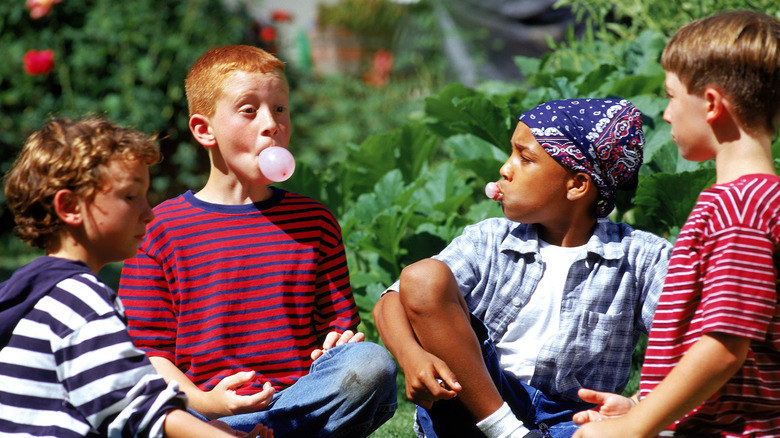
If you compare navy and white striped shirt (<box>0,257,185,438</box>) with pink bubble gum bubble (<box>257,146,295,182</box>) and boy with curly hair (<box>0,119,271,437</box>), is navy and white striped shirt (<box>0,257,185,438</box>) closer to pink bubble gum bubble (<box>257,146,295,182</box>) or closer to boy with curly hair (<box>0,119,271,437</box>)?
boy with curly hair (<box>0,119,271,437</box>)

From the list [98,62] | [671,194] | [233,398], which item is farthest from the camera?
[98,62]

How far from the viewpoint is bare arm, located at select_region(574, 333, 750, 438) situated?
1.59 meters

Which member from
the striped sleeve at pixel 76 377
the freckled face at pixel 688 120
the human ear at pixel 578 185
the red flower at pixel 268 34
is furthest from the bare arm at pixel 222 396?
the red flower at pixel 268 34

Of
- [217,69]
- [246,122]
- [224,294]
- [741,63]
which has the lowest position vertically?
[224,294]

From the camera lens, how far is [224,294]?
2162mm

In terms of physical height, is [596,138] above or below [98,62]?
above

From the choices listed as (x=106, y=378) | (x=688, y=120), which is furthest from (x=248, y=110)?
(x=688, y=120)

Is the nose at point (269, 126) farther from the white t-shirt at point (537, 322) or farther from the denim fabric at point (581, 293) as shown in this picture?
the white t-shirt at point (537, 322)

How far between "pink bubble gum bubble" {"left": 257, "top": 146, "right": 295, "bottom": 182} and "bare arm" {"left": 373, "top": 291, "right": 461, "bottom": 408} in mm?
430

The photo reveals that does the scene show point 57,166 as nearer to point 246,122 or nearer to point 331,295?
point 246,122

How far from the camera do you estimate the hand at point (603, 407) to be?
1807mm

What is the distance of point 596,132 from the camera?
224 cm

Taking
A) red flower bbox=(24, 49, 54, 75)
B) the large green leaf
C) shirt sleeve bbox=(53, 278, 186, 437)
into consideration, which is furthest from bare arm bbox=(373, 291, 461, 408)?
red flower bbox=(24, 49, 54, 75)

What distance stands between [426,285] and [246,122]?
660 millimetres
